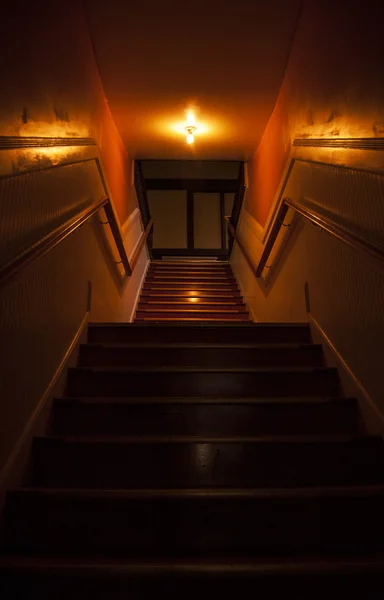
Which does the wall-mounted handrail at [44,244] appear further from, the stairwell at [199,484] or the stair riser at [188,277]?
the stair riser at [188,277]

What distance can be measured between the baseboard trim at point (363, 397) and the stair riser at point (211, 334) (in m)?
0.33

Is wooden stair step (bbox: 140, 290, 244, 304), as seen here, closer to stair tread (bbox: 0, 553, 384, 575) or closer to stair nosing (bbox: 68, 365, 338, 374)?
stair nosing (bbox: 68, 365, 338, 374)

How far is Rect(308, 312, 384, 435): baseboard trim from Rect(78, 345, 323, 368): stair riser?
0.17 meters

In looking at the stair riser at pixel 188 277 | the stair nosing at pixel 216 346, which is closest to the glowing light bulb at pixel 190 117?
the stair riser at pixel 188 277

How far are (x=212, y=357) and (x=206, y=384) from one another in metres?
0.30

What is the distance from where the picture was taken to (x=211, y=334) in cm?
280

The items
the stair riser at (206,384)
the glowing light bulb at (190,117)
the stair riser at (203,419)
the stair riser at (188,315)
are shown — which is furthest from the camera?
the stair riser at (188,315)

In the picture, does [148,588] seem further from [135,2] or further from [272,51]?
[272,51]

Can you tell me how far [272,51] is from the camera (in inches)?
132

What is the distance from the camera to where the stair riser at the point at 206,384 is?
7.27 feet

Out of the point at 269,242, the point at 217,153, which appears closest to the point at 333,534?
the point at 269,242

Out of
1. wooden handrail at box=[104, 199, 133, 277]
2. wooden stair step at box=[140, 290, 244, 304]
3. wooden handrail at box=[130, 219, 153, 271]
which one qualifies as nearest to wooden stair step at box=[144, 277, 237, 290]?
wooden stair step at box=[140, 290, 244, 304]

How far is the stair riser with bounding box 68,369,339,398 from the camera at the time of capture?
2.21m

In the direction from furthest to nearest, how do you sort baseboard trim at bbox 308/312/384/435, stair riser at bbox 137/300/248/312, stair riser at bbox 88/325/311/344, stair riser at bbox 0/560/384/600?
stair riser at bbox 137/300/248/312
stair riser at bbox 88/325/311/344
baseboard trim at bbox 308/312/384/435
stair riser at bbox 0/560/384/600
